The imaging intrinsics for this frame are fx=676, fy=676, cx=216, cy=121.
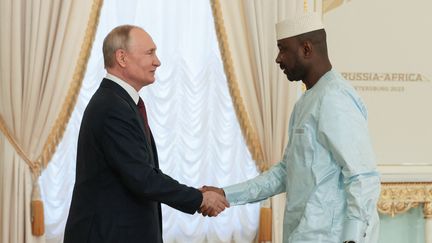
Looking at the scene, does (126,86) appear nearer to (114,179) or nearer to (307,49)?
(114,179)

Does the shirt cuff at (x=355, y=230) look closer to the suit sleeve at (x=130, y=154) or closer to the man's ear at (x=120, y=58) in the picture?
the suit sleeve at (x=130, y=154)

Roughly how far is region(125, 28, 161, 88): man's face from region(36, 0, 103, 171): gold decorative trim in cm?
132

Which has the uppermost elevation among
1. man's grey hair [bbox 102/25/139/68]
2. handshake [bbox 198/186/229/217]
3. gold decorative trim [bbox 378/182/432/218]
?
man's grey hair [bbox 102/25/139/68]

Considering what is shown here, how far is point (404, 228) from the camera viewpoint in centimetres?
495

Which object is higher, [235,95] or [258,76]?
[258,76]

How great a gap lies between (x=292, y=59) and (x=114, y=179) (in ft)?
3.02

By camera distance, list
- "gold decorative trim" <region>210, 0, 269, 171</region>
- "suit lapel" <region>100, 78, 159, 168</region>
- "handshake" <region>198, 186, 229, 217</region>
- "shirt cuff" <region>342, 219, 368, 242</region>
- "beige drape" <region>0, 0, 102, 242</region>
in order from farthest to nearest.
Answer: "gold decorative trim" <region>210, 0, 269, 171</region> < "beige drape" <region>0, 0, 102, 242</region> < "handshake" <region>198, 186, 229, 217</region> < "suit lapel" <region>100, 78, 159, 168</region> < "shirt cuff" <region>342, 219, 368, 242</region>

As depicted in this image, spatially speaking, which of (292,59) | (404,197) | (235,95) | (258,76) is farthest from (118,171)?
(404,197)

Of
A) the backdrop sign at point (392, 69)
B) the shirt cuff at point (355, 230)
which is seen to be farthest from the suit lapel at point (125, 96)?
the backdrop sign at point (392, 69)

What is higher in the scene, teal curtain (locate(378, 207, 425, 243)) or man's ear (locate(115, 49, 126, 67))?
man's ear (locate(115, 49, 126, 67))

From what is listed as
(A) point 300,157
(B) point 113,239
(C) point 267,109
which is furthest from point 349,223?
(C) point 267,109

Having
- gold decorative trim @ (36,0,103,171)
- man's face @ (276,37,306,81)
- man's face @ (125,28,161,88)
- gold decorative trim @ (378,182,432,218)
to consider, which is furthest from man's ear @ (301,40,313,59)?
gold decorative trim @ (378,182,432,218)

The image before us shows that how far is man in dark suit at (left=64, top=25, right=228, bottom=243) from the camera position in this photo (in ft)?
9.30

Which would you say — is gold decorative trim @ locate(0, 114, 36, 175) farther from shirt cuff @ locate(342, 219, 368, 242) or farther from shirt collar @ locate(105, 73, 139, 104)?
shirt cuff @ locate(342, 219, 368, 242)
